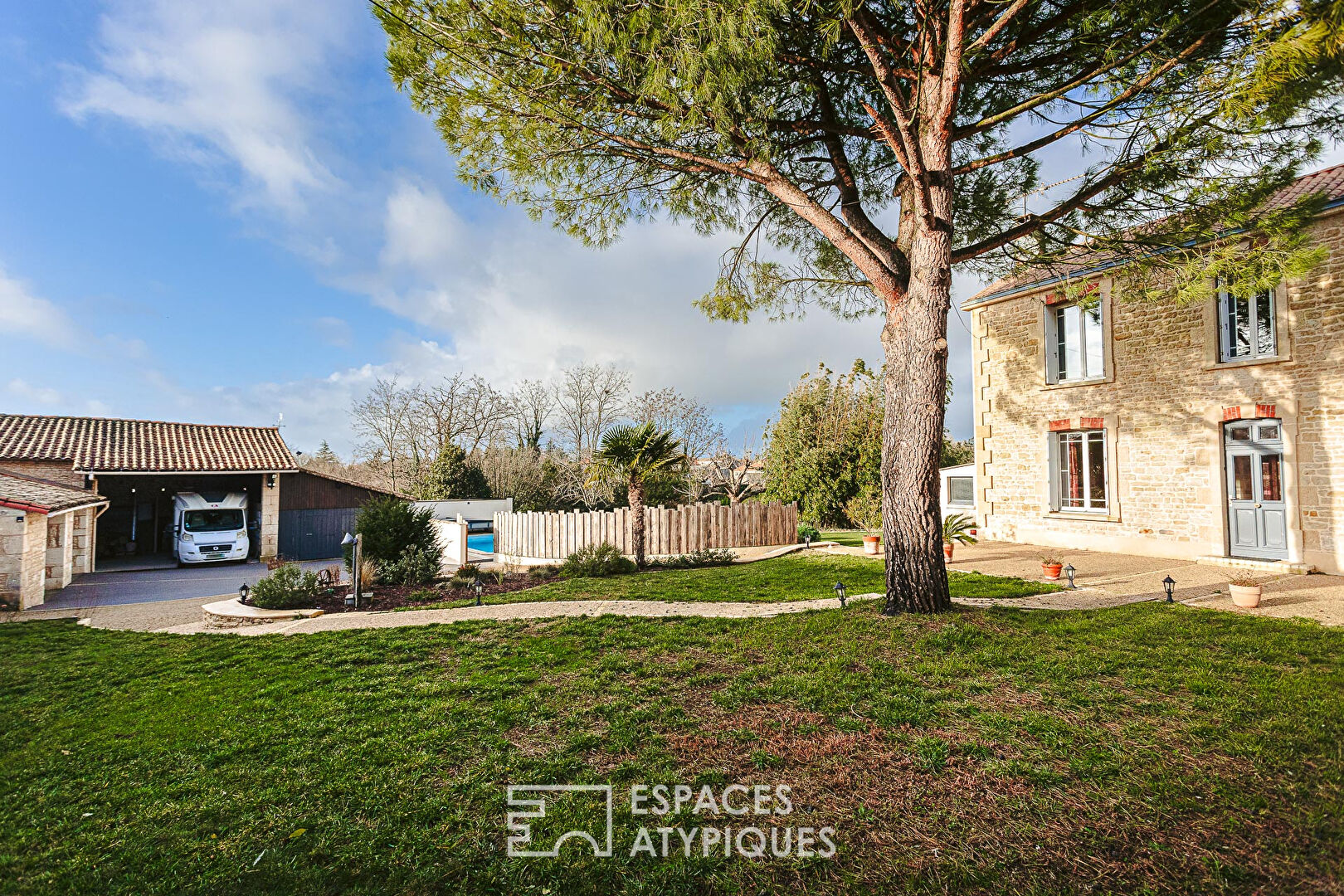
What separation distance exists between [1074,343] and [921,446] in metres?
8.50

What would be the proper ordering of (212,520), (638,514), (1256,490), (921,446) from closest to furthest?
1. (921,446)
2. (1256,490)
3. (638,514)
4. (212,520)

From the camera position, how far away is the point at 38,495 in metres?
10.8

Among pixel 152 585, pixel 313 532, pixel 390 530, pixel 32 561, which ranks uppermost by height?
pixel 390 530

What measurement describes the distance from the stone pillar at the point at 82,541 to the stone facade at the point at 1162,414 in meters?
21.5

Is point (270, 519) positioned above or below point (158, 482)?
below

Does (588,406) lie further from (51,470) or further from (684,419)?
(51,470)

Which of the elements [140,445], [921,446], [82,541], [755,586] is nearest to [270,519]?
[82,541]

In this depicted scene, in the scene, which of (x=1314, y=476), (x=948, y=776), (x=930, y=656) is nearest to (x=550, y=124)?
(x=930, y=656)

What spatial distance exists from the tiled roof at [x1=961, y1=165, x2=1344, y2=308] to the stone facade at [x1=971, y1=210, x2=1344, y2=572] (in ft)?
0.84

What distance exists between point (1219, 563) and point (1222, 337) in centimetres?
385

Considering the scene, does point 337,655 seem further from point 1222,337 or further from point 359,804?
point 1222,337

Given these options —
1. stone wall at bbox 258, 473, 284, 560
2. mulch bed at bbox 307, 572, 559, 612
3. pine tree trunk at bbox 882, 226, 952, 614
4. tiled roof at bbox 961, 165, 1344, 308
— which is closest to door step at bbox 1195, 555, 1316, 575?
tiled roof at bbox 961, 165, 1344, 308

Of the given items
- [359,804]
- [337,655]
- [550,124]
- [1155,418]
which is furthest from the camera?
[1155,418]

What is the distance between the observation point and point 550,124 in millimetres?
7621
